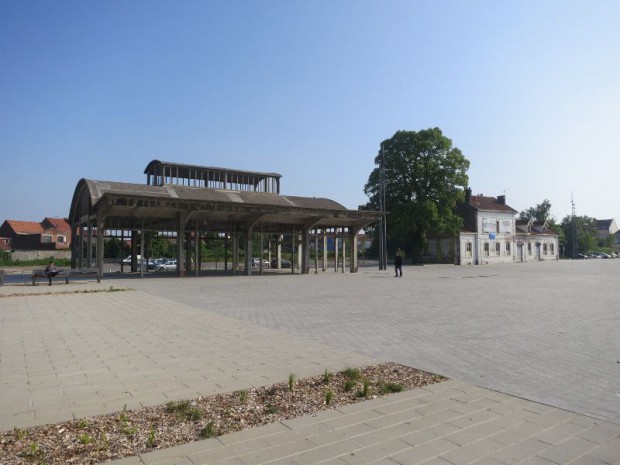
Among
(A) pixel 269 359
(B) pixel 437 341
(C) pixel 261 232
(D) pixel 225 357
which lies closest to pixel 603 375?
(B) pixel 437 341

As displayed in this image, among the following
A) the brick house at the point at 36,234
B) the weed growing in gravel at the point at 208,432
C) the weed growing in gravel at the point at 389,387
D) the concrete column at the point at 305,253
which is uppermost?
the brick house at the point at 36,234

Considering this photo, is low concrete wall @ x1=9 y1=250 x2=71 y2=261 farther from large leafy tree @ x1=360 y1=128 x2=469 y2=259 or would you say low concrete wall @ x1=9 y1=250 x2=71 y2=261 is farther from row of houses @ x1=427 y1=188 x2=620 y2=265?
row of houses @ x1=427 y1=188 x2=620 y2=265

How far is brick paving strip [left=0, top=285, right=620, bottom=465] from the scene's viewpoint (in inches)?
137

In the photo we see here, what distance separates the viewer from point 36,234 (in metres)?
71.6

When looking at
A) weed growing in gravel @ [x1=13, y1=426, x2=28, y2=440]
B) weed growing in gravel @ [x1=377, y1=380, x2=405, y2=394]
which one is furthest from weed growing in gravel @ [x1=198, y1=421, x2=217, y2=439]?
weed growing in gravel @ [x1=377, y1=380, x2=405, y2=394]

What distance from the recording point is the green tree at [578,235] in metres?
85.9

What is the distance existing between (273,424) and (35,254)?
57.1 meters

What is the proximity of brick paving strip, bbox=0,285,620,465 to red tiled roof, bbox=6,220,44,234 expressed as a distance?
77482mm

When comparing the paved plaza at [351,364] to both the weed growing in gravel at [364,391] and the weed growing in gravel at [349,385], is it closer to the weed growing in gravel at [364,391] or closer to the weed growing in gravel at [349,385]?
the weed growing in gravel at [364,391]

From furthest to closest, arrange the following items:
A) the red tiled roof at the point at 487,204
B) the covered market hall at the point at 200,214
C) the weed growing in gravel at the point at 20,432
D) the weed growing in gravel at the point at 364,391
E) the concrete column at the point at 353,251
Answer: the red tiled roof at the point at 487,204, the concrete column at the point at 353,251, the covered market hall at the point at 200,214, the weed growing in gravel at the point at 364,391, the weed growing in gravel at the point at 20,432

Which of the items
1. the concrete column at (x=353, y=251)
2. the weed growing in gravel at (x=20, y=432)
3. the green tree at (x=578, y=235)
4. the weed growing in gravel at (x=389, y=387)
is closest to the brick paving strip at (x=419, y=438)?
the weed growing in gravel at (x=389, y=387)

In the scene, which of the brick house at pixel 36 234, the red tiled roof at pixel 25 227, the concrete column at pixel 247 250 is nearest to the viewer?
the concrete column at pixel 247 250

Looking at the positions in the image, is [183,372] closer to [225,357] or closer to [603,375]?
[225,357]

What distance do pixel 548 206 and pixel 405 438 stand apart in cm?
10486
